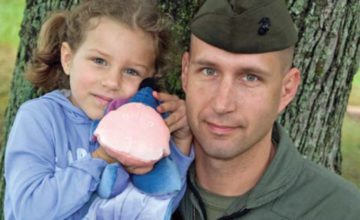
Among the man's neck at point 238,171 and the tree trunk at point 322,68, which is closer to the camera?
the man's neck at point 238,171

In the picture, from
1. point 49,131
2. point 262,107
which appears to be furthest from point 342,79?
point 49,131

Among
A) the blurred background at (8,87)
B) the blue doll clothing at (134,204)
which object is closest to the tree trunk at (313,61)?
the blue doll clothing at (134,204)

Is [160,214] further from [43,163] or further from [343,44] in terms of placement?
[343,44]

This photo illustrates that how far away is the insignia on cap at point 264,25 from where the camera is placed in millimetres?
2676

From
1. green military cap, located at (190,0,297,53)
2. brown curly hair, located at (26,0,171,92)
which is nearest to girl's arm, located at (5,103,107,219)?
brown curly hair, located at (26,0,171,92)

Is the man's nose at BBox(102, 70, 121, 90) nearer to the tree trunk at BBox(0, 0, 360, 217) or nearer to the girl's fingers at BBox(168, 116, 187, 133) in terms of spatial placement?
the girl's fingers at BBox(168, 116, 187, 133)

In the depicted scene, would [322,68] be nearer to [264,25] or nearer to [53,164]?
[264,25]

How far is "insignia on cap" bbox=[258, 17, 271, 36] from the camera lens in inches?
105

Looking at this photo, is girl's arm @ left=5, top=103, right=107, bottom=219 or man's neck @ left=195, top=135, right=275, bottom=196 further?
man's neck @ left=195, top=135, right=275, bottom=196

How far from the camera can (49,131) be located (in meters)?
2.67

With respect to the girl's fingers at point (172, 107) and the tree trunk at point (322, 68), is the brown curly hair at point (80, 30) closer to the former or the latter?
the girl's fingers at point (172, 107)

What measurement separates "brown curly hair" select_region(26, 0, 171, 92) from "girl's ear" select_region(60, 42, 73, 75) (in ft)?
0.06

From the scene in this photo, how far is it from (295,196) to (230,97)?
0.46 metres

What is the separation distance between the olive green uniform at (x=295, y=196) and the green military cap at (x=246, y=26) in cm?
47
